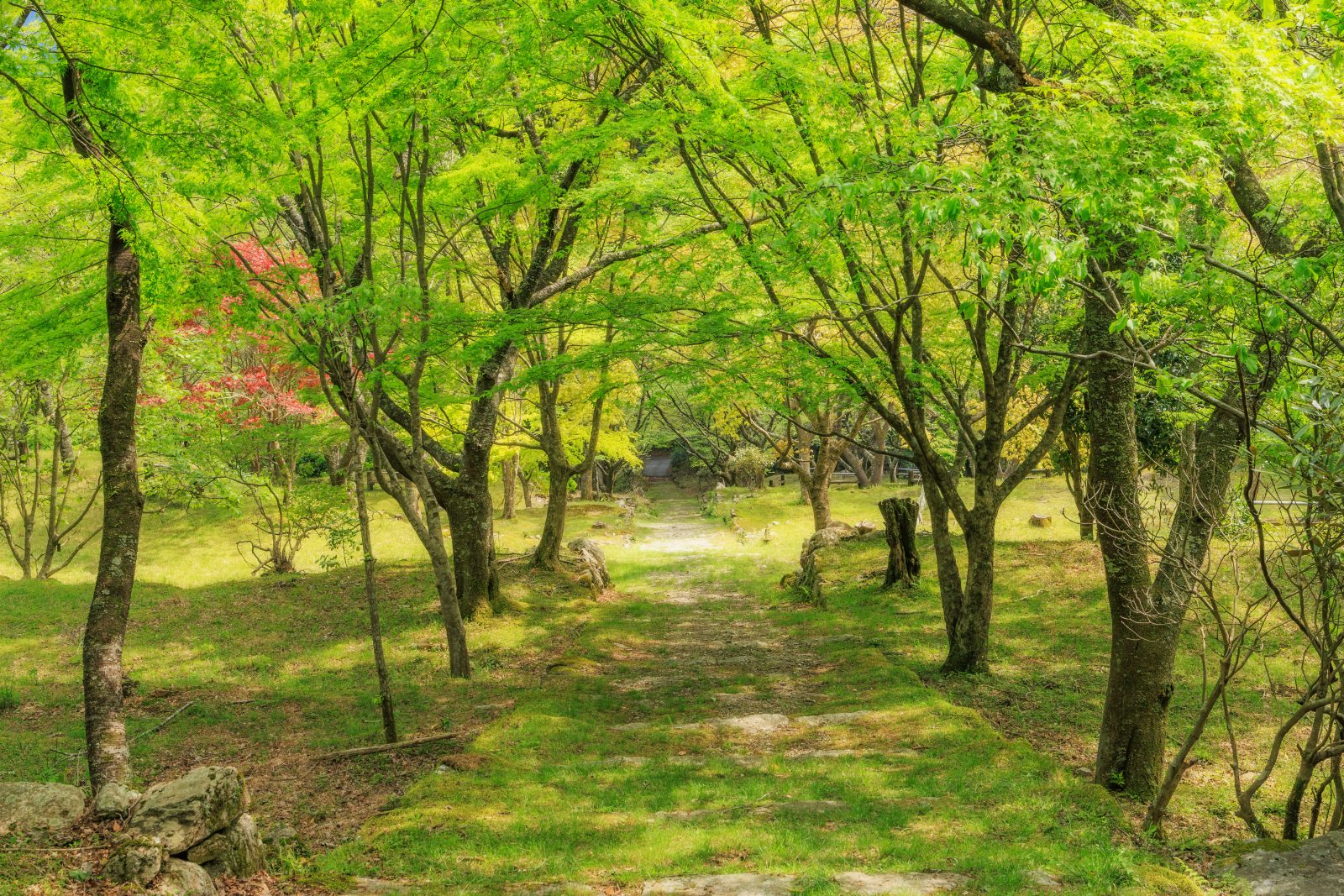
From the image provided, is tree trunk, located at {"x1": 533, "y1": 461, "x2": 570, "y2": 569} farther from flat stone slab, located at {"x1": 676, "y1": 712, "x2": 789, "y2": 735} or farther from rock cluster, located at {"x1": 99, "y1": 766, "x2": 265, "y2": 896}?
rock cluster, located at {"x1": 99, "y1": 766, "x2": 265, "y2": 896}

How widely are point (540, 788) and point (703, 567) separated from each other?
1765 cm

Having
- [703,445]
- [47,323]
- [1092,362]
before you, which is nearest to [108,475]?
[47,323]

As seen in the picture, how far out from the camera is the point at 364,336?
9438 mm

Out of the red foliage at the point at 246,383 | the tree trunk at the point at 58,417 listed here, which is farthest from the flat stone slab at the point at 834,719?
the tree trunk at the point at 58,417

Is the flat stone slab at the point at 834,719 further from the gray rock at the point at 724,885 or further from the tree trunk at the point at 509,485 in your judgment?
the tree trunk at the point at 509,485

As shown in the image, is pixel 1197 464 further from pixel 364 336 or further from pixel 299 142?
pixel 299 142

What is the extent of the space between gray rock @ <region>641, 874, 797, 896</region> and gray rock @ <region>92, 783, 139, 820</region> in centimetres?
344

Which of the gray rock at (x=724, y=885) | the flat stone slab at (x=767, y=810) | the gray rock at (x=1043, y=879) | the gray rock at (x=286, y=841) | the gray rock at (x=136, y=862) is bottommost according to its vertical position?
the flat stone slab at (x=767, y=810)

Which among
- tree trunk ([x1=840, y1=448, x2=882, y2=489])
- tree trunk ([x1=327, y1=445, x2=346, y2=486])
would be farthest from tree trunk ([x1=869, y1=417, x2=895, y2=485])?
tree trunk ([x1=327, y1=445, x2=346, y2=486])

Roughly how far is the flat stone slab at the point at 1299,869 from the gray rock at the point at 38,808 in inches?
293

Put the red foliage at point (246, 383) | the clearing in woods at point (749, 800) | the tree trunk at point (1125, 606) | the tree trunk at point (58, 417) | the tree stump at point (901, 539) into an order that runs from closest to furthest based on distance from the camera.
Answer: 1. the clearing in woods at point (749, 800)
2. the tree trunk at point (1125, 606)
3. the tree trunk at point (58, 417)
4. the red foliage at point (246, 383)
5. the tree stump at point (901, 539)

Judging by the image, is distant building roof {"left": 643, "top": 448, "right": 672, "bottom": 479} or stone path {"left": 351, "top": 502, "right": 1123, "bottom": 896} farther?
distant building roof {"left": 643, "top": 448, "right": 672, "bottom": 479}

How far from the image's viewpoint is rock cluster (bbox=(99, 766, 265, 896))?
4918 millimetres

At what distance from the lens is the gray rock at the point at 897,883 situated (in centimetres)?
515
